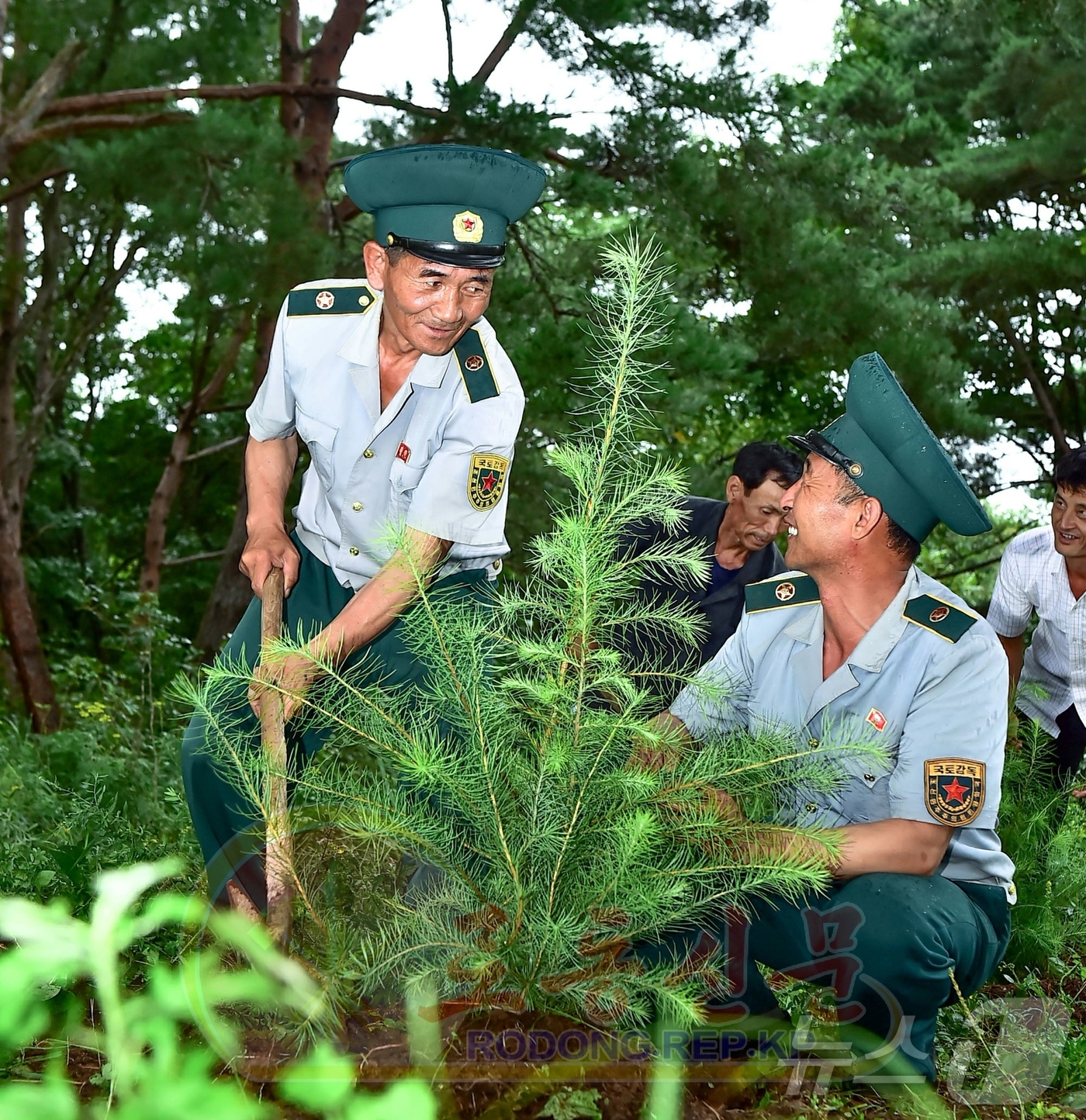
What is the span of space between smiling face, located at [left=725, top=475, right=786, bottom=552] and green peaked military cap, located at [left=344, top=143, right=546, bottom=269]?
189 centimetres

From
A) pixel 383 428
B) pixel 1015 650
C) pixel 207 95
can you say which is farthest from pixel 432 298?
pixel 207 95

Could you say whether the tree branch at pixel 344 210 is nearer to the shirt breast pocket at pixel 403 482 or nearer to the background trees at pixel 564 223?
the background trees at pixel 564 223

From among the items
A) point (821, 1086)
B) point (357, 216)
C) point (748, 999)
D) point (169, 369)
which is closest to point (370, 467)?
point (748, 999)

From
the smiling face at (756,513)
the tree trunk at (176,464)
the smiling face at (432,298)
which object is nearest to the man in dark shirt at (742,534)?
the smiling face at (756,513)

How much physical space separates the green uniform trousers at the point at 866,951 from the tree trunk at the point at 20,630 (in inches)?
315

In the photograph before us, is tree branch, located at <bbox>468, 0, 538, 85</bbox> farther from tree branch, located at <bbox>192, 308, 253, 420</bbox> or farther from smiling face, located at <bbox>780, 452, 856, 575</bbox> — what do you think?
tree branch, located at <bbox>192, 308, 253, 420</bbox>

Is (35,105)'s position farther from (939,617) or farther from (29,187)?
(939,617)

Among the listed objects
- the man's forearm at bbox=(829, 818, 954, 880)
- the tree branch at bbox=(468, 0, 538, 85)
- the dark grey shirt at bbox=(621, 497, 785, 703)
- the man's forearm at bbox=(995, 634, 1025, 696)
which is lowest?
the man's forearm at bbox=(829, 818, 954, 880)

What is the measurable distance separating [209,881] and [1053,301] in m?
16.4

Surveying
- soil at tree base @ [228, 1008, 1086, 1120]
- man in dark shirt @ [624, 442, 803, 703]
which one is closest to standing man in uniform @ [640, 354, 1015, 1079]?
soil at tree base @ [228, 1008, 1086, 1120]

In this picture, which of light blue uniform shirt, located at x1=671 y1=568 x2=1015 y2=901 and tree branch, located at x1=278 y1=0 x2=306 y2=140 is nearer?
light blue uniform shirt, located at x1=671 y1=568 x2=1015 y2=901

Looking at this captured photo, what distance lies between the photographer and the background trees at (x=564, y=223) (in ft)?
25.5

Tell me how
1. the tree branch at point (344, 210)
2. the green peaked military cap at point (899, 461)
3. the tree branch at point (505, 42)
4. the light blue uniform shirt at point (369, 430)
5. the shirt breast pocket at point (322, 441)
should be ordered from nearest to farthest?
the green peaked military cap at point (899, 461)
the light blue uniform shirt at point (369, 430)
the shirt breast pocket at point (322, 441)
the tree branch at point (505, 42)
the tree branch at point (344, 210)

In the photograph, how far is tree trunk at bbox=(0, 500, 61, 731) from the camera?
956 cm
